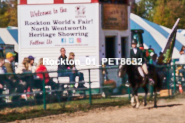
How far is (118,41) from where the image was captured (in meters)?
19.5

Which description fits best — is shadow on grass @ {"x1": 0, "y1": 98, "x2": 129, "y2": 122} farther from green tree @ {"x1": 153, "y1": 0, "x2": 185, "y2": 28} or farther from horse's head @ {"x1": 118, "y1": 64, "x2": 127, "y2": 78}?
green tree @ {"x1": 153, "y1": 0, "x2": 185, "y2": 28}

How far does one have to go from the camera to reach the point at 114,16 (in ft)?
62.7

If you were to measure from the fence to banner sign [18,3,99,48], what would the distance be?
2595 millimetres

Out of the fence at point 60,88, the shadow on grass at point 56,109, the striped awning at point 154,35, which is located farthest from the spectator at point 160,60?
the striped awning at point 154,35

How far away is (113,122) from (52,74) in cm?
323

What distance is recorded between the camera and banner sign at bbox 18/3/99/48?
60.5 feet

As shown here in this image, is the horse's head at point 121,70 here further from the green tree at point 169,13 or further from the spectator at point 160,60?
the green tree at point 169,13

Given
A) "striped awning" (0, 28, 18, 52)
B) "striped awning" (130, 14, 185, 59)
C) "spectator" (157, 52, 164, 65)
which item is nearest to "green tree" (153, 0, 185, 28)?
"striped awning" (130, 14, 185, 59)

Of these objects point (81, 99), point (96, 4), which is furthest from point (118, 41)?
point (81, 99)

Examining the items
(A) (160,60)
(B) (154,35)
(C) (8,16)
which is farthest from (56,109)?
(C) (8,16)

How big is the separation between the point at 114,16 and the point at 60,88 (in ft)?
17.5

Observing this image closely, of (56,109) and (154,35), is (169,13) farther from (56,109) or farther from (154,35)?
(56,109)

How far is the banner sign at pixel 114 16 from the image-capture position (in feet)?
61.8

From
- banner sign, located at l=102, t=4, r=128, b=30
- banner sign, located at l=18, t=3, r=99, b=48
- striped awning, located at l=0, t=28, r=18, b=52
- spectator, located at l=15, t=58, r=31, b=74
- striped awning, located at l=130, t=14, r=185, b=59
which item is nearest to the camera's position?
spectator, located at l=15, t=58, r=31, b=74
